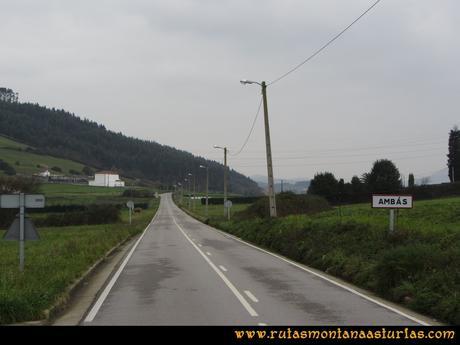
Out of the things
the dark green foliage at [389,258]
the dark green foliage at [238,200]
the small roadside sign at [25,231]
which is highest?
the dark green foliage at [238,200]

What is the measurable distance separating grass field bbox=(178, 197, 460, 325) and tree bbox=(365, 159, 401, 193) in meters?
67.1

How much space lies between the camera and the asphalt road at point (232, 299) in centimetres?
1012

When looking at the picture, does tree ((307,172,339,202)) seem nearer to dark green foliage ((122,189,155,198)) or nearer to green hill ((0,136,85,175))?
dark green foliage ((122,189,155,198))

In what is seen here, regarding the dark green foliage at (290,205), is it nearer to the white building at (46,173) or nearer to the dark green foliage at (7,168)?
the dark green foliage at (7,168)

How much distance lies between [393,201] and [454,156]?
4052 inches

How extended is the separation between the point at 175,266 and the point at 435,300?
10.5 m

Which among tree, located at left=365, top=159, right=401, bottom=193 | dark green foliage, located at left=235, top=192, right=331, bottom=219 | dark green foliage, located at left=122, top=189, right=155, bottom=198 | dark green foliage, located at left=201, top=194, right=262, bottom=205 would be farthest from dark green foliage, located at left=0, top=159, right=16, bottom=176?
dark green foliage, located at left=235, top=192, right=331, bottom=219

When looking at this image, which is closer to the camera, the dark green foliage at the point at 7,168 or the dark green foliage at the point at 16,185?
the dark green foliage at the point at 16,185

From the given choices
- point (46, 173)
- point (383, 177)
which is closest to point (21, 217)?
point (383, 177)

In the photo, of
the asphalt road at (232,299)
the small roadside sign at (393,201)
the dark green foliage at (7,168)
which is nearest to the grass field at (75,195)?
the dark green foliage at (7,168)

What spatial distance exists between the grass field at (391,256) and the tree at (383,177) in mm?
67140

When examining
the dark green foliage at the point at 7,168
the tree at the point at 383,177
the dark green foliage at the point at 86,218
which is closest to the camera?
the dark green foliage at the point at 86,218

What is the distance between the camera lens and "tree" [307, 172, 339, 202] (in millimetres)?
103188
